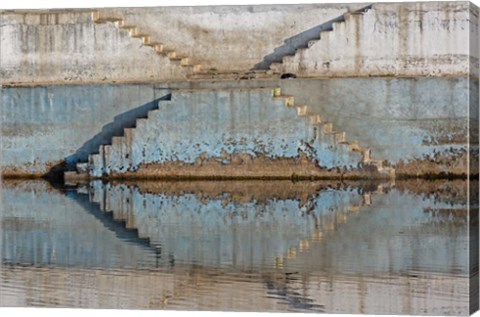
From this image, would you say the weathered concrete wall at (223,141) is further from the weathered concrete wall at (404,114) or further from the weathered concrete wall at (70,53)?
the weathered concrete wall at (70,53)

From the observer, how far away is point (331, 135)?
18.2 meters

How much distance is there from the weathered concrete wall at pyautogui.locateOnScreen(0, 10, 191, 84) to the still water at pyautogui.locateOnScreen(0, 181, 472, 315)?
3.81m

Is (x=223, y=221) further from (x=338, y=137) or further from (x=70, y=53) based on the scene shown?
(x=70, y=53)

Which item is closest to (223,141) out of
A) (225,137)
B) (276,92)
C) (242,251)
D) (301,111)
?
(225,137)

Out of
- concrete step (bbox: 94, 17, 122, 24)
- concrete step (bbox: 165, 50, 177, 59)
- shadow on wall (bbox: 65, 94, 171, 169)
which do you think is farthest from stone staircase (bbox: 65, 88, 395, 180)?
concrete step (bbox: 94, 17, 122, 24)

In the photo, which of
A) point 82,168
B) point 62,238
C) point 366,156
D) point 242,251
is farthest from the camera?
point 82,168

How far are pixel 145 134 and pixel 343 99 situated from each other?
2.80 metres

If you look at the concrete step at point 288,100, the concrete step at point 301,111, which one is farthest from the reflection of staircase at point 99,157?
the concrete step at point 301,111

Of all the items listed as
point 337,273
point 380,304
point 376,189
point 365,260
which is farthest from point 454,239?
point 376,189

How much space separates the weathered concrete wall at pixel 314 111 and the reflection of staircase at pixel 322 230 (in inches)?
138

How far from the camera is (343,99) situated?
18922 mm

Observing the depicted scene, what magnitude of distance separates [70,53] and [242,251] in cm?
1048

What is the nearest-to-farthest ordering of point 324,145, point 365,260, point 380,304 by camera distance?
1. point 380,304
2. point 365,260
3. point 324,145

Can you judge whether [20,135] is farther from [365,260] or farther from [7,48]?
[365,260]
